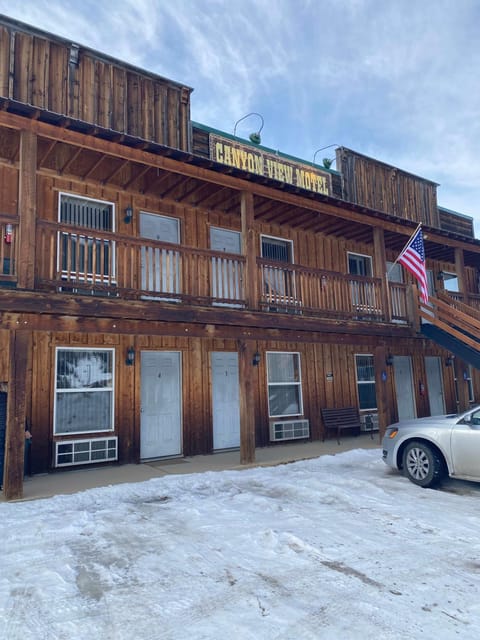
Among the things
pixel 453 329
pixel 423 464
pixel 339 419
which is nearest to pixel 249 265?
pixel 423 464

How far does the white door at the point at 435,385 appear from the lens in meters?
15.0

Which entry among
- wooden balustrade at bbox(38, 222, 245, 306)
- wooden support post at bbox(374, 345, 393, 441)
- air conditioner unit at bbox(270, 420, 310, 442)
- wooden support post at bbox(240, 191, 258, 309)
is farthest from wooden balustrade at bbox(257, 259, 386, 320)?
air conditioner unit at bbox(270, 420, 310, 442)

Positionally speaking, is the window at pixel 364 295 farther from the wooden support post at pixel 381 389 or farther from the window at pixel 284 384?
the window at pixel 284 384

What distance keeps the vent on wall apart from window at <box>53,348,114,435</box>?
9.7 inches

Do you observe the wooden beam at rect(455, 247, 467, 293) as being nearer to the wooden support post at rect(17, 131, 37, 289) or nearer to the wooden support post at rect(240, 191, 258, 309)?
the wooden support post at rect(240, 191, 258, 309)

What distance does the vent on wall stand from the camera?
8.47 meters

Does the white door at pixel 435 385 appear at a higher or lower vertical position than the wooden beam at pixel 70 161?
lower

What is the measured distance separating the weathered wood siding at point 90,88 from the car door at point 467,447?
27.9ft

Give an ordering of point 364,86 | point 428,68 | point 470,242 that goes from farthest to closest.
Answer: point 364,86, point 428,68, point 470,242

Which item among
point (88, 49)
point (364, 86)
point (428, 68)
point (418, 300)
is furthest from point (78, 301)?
point (364, 86)

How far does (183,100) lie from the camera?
11164 mm

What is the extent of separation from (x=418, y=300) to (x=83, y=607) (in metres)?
10.6

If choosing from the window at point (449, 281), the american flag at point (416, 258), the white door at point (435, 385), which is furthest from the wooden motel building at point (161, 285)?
the window at point (449, 281)

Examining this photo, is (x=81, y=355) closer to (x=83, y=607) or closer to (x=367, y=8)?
(x=83, y=607)
